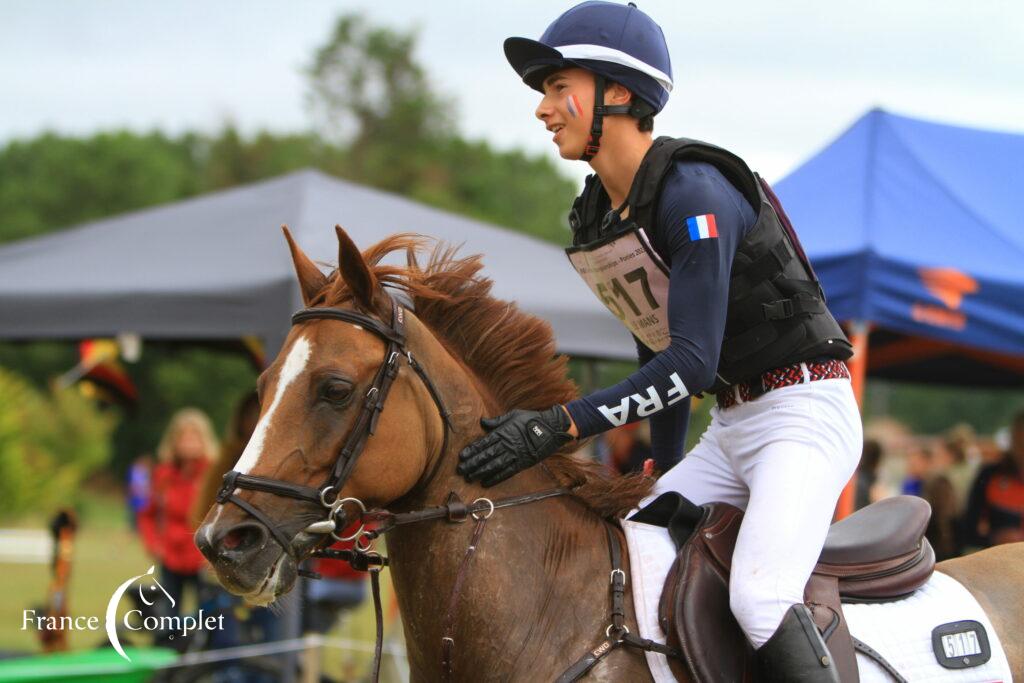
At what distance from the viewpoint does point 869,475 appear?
920cm

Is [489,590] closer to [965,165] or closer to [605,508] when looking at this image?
[605,508]

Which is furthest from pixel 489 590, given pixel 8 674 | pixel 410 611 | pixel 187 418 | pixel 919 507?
A: pixel 187 418

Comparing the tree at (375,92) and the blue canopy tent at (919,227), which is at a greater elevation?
the tree at (375,92)

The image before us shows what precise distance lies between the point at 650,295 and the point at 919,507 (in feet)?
3.55

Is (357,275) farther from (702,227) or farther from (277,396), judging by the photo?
(702,227)

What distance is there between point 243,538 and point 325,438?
0.31 metres

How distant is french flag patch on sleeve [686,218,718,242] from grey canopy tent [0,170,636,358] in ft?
12.8

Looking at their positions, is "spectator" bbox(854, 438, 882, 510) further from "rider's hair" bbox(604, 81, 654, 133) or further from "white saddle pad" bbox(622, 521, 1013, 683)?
"rider's hair" bbox(604, 81, 654, 133)

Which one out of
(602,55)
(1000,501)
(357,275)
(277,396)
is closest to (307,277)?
(357,275)

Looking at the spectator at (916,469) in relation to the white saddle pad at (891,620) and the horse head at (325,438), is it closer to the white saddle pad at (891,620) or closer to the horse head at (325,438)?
the white saddle pad at (891,620)

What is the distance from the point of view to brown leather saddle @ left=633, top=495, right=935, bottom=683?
281 centimetres

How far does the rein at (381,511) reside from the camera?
8.56ft

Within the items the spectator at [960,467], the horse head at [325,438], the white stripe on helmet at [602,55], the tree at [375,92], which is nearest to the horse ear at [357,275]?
the horse head at [325,438]

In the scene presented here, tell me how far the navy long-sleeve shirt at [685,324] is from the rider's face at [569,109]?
374mm
